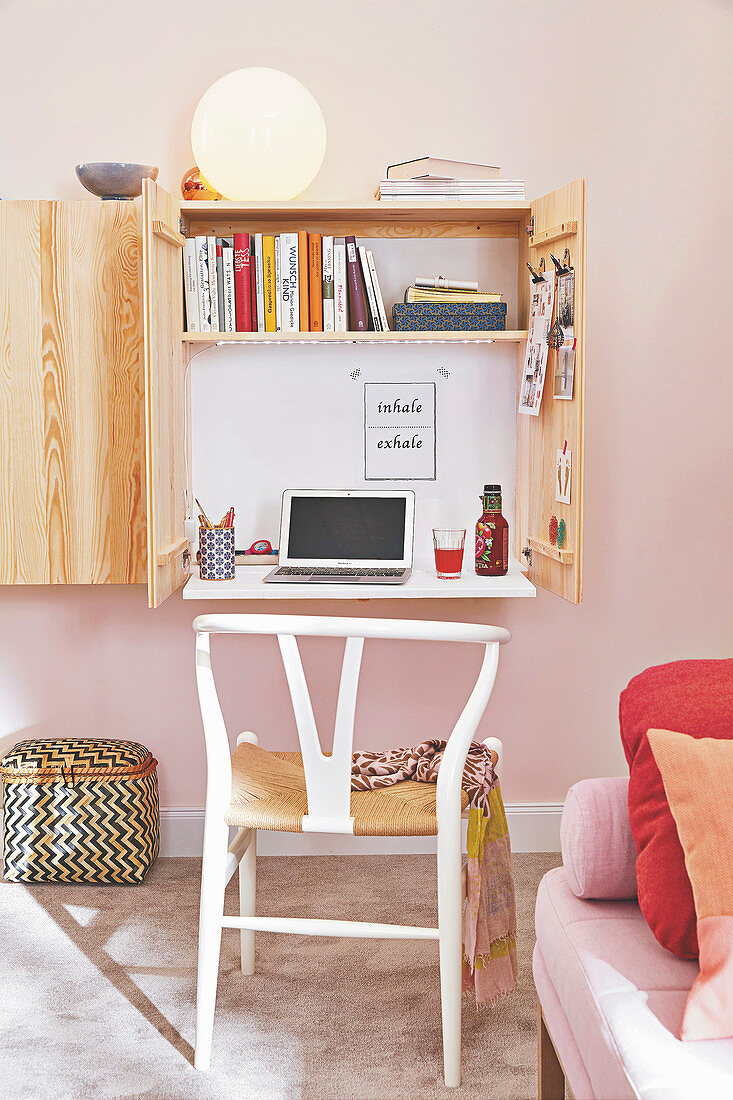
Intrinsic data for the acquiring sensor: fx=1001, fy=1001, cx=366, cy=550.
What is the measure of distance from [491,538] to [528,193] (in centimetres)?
97

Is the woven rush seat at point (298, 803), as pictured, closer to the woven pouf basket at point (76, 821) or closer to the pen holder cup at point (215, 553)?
the pen holder cup at point (215, 553)

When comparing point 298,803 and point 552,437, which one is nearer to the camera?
point 298,803

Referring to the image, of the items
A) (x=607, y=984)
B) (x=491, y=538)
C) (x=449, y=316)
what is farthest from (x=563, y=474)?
(x=607, y=984)

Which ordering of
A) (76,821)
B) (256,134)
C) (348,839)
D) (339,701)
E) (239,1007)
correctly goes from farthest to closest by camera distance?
(348,839) → (76,821) → (256,134) → (239,1007) → (339,701)

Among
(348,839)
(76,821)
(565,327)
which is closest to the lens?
(565,327)

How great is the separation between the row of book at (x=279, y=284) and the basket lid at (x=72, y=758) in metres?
1.15

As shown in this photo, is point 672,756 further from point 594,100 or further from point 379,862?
point 594,100

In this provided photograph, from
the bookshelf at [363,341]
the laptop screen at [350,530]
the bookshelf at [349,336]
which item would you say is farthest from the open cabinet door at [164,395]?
the laptop screen at [350,530]

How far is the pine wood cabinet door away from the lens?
254 centimetres

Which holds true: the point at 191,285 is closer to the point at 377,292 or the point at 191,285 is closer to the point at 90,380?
the point at 90,380

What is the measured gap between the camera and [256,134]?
2.50 meters

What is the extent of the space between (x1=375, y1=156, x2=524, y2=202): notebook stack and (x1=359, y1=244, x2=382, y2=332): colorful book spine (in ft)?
0.53

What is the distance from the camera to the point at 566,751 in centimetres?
294

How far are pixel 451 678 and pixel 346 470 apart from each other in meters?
0.68
